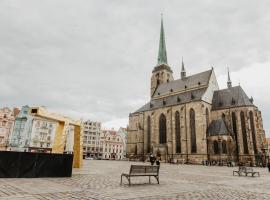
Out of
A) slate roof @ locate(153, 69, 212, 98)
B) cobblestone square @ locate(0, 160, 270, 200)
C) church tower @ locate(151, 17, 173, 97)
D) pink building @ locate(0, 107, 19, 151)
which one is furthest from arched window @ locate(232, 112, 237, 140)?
pink building @ locate(0, 107, 19, 151)

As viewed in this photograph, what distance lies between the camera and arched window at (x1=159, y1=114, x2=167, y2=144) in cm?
5391

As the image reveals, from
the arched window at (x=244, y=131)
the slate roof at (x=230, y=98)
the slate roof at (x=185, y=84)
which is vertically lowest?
the arched window at (x=244, y=131)

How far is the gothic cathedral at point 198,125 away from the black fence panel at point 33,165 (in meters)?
36.3

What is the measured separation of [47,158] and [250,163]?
40.3m

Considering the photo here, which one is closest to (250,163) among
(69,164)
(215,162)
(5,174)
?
(215,162)

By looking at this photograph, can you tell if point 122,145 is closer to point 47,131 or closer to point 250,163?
point 47,131

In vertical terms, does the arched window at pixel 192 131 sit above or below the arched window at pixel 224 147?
above

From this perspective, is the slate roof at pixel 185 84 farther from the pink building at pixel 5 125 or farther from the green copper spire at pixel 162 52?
the pink building at pixel 5 125

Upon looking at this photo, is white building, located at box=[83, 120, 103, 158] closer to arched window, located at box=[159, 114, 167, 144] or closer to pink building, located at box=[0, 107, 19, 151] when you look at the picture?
pink building, located at box=[0, 107, 19, 151]

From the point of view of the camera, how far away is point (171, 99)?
189 feet

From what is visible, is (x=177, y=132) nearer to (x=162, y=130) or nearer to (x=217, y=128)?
(x=162, y=130)

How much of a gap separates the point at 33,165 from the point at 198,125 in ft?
130

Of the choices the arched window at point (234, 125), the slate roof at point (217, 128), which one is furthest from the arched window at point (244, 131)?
the slate roof at point (217, 128)

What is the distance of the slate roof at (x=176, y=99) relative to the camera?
51303 mm
